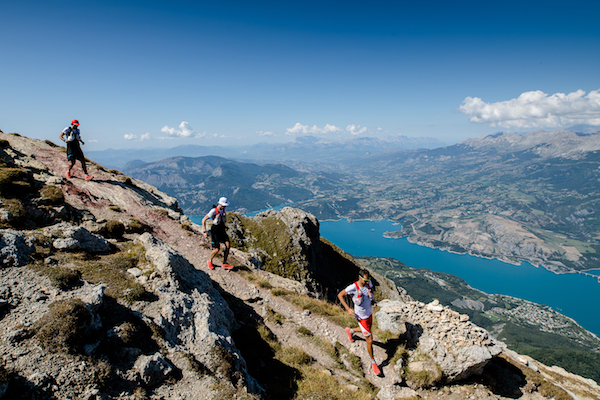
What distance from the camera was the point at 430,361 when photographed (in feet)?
42.2

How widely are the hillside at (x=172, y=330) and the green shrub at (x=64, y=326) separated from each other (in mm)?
26

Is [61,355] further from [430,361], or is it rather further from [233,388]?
[430,361]

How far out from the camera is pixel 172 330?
877 centimetres

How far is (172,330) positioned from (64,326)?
3.19 metres

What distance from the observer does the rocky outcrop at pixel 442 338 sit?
12.4m

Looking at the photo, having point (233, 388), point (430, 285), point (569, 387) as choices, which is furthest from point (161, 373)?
point (430, 285)

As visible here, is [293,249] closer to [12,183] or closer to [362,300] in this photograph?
[362,300]

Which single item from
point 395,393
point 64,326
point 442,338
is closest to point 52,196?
point 64,326

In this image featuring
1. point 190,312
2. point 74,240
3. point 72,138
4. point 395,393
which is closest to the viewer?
point 190,312

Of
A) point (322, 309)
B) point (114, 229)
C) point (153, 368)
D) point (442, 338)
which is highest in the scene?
point (114, 229)

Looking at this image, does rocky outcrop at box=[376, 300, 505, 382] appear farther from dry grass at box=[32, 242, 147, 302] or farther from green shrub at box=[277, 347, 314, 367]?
dry grass at box=[32, 242, 147, 302]

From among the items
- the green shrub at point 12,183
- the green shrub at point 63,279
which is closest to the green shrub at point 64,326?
the green shrub at point 63,279

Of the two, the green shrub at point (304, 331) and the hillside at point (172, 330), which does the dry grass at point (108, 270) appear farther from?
the green shrub at point (304, 331)

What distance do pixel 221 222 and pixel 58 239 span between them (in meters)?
7.14
